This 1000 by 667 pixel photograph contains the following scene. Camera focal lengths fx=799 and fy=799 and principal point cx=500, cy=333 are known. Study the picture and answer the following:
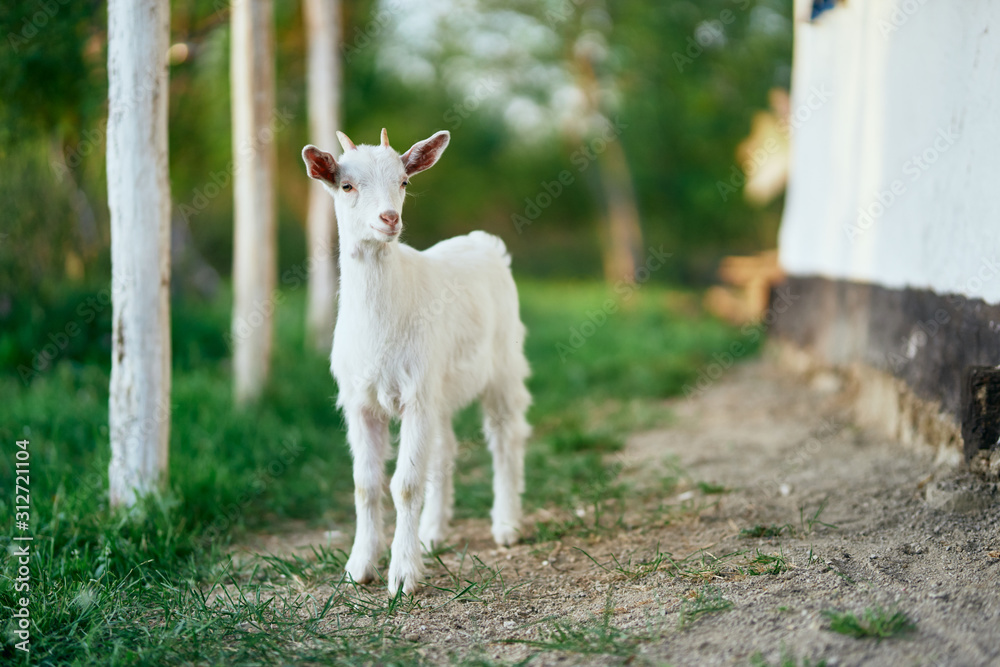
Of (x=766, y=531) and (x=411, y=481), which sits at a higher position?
(x=411, y=481)

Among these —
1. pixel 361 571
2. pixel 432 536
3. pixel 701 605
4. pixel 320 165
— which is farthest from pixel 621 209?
pixel 701 605

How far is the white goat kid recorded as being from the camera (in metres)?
3.54

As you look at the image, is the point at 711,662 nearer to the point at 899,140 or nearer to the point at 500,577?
the point at 500,577

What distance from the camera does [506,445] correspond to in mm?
4453

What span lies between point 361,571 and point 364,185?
5.85 ft

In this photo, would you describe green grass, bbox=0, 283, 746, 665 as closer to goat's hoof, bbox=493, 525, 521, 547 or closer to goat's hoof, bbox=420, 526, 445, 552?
goat's hoof, bbox=493, 525, 521, 547

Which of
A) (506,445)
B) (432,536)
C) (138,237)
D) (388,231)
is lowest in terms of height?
(432,536)

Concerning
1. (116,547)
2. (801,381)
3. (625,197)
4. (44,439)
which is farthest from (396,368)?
(625,197)

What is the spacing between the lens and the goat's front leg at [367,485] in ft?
12.4

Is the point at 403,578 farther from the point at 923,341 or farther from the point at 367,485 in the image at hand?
the point at 923,341

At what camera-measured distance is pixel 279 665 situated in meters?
2.94

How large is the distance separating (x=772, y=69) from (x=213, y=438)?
532 inches

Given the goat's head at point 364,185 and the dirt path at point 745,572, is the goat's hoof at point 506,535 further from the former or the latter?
the goat's head at point 364,185

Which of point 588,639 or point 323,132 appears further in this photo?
point 323,132
